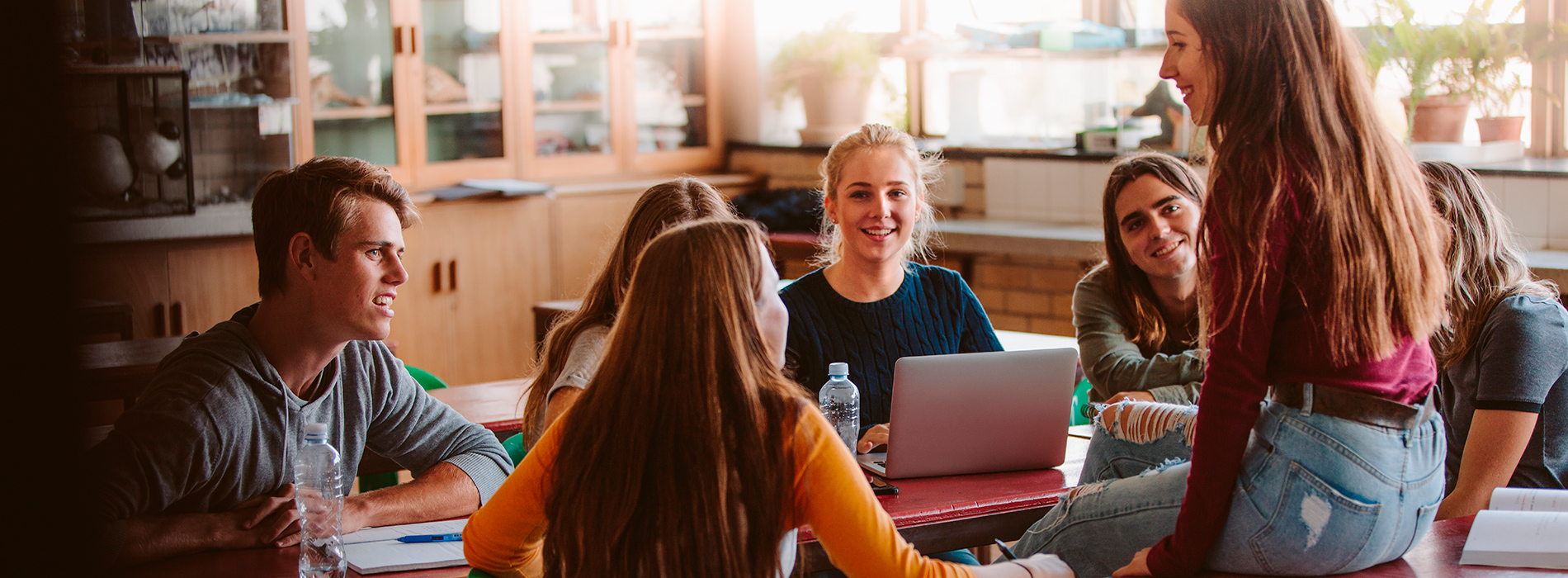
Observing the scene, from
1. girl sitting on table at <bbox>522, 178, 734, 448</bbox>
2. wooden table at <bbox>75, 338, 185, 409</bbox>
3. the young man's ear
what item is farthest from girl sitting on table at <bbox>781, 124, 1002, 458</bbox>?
wooden table at <bbox>75, 338, 185, 409</bbox>

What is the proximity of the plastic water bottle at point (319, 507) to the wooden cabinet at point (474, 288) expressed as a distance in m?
3.08

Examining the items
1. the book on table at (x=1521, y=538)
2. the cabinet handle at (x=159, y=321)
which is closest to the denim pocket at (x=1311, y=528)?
the book on table at (x=1521, y=538)

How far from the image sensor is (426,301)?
486 centimetres

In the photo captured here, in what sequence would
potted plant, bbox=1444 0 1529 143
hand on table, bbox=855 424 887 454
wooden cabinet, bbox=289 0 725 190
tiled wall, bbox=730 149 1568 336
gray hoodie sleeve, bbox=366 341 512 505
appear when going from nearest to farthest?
1. gray hoodie sleeve, bbox=366 341 512 505
2. hand on table, bbox=855 424 887 454
3. potted plant, bbox=1444 0 1529 143
4. tiled wall, bbox=730 149 1568 336
5. wooden cabinet, bbox=289 0 725 190

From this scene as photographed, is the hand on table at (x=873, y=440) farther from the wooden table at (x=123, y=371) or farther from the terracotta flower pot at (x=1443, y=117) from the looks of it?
the terracotta flower pot at (x=1443, y=117)

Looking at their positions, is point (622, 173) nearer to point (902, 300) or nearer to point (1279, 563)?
point (902, 300)

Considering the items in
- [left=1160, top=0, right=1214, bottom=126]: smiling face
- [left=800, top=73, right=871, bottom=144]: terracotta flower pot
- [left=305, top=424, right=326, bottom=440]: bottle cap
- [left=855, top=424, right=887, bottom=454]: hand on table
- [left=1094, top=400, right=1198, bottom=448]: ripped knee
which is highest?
[left=800, top=73, right=871, bottom=144]: terracotta flower pot

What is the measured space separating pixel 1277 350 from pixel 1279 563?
0.26 m

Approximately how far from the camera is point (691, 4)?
5.73 m

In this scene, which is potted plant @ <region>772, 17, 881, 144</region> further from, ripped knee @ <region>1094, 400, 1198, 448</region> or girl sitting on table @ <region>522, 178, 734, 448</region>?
ripped knee @ <region>1094, 400, 1198, 448</region>

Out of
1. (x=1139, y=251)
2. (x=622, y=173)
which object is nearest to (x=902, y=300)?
(x=1139, y=251)

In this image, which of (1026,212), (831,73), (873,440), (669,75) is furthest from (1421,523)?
(669,75)

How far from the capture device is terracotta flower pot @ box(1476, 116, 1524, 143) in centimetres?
383

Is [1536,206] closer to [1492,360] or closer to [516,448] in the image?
[1492,360]
